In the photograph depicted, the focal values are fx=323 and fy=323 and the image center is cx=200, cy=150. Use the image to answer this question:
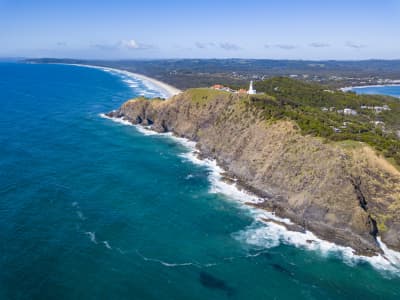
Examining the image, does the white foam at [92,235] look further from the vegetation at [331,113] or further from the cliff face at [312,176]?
the vegetation at [331,113]

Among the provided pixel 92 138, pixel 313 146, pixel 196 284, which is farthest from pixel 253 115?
pixel 196 284

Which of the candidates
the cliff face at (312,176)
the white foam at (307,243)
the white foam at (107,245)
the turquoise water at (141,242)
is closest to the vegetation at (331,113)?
the cliff face at (312,176)

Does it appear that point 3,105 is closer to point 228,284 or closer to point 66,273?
point 66,273

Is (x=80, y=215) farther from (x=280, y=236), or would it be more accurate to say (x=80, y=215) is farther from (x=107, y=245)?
(x=280, y=236)

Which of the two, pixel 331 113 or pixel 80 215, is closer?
pixel 80 215

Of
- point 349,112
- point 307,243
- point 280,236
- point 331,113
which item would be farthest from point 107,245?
point 349,112

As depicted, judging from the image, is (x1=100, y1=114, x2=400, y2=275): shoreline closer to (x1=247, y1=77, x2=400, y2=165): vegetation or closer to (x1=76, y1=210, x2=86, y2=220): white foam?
(x1=247, y1=77, x2=400, y2=165): vegetation

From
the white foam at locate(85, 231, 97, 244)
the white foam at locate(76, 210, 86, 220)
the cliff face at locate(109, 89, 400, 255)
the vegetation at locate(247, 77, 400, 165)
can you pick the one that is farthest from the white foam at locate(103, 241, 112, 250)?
the vegetation at locate(247, 77, 400, 165)
